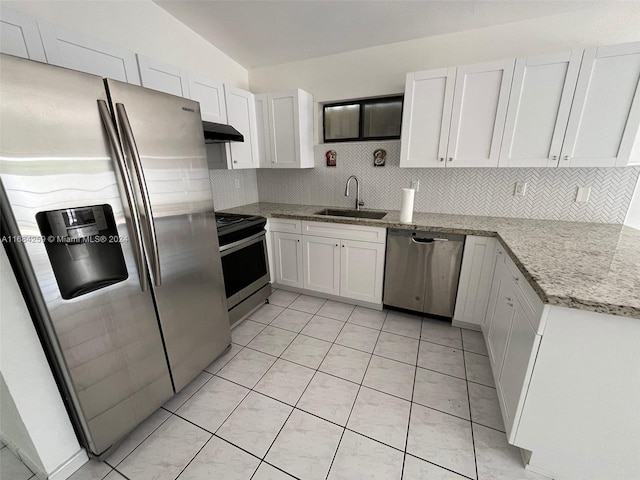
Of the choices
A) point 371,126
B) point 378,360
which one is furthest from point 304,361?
point 371,126

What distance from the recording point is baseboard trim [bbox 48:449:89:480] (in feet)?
3.93

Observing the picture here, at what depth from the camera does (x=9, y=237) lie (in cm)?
94

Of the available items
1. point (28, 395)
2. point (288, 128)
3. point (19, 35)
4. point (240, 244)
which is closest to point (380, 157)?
point (288, 128)

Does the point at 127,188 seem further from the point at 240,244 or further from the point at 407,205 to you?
the point at 407,205

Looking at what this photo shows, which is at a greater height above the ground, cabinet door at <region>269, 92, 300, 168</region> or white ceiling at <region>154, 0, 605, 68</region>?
white ceiling at <region>154, 0, 605, 68</region>

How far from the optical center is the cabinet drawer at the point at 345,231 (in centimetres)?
237

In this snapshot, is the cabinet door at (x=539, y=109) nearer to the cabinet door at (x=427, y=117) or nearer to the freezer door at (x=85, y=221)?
the cabinet door at (x=427, y=117)

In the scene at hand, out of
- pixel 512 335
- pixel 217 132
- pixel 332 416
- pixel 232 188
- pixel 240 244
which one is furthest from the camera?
pixel 232 188

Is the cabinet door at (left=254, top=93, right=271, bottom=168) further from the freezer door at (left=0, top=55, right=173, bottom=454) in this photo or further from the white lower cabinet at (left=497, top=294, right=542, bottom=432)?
the white lower cabinet at (left=497, top=294, right=542, bottom=432)

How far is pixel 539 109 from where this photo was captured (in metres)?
1.90

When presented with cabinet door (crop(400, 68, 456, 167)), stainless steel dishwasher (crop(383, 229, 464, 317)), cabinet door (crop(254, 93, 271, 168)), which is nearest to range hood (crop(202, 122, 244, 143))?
cabinet door (crop(254, 93, 271, 168))

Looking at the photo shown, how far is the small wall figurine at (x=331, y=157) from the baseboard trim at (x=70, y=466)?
2851mm

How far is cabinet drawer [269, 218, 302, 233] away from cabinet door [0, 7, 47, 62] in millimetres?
1864

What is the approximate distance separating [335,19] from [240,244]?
79.6 inches
